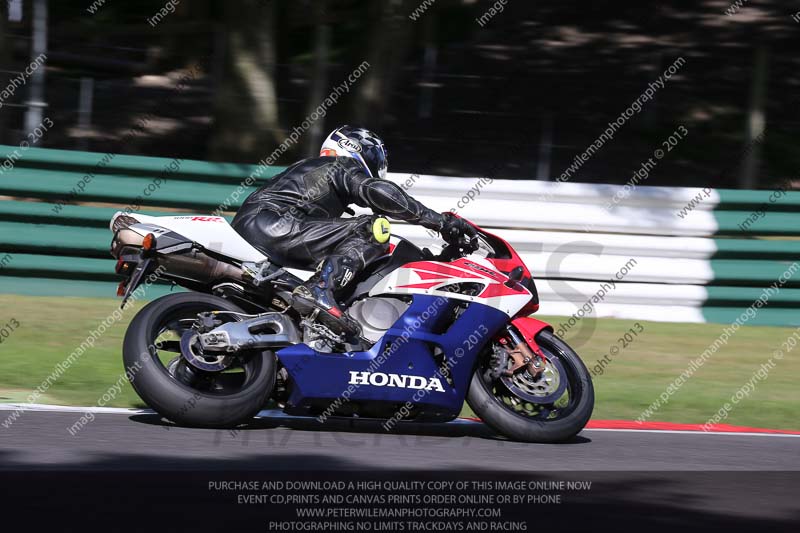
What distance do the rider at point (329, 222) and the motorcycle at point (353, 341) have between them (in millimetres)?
106

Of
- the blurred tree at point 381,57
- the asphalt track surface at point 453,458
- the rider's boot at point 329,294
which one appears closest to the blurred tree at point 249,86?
the blurred tree at point 381,57

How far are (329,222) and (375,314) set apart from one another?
585 mm

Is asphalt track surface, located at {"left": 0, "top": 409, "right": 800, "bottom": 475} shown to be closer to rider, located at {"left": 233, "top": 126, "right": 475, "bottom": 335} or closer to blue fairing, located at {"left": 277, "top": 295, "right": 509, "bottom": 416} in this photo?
blue fairing, located at {"left": 277, "top": 295, "right": 509, "bottom": 416}

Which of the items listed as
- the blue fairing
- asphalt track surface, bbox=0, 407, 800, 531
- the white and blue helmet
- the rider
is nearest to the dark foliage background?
the white and blue helmet

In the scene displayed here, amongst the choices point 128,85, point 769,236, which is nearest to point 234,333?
point 769,236

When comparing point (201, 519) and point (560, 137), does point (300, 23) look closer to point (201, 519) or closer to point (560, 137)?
point (560, 137)

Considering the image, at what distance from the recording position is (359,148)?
21.0 ft

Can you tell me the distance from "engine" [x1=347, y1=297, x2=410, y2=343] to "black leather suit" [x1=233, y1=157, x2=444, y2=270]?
0.77 ft

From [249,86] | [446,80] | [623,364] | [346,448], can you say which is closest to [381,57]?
[249,86]

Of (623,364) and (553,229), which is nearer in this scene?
(623,364)

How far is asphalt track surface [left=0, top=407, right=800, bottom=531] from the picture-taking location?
4.80 metres

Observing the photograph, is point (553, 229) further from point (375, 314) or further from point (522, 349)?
point (375, 314)

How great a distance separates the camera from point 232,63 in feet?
38.8

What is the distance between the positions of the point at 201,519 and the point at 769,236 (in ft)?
25.2
